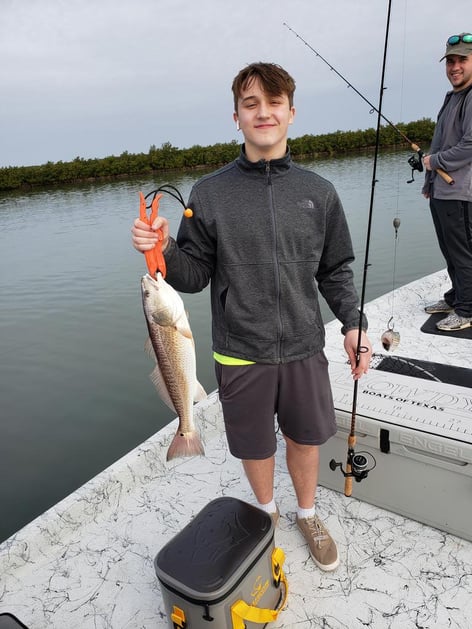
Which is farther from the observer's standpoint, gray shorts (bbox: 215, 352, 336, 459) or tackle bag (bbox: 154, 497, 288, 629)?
gray shorts (bbox: 215, 352, 336, 459)

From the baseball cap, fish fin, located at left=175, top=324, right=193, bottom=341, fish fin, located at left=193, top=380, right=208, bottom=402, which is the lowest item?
fish fin, located at left=193, top=380, right=208, bottom=402

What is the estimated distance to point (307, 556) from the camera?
228cm

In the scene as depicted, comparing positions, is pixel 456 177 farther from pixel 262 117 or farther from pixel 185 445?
pixel 185 445

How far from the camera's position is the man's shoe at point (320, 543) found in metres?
2.17

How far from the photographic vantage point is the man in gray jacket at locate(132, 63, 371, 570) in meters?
1.78

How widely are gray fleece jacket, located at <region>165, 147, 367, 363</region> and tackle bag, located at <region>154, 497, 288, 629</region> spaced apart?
2.19ft

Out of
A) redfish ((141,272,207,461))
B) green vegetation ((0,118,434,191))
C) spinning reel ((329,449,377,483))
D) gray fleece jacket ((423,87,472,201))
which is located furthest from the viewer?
green vegetation ((0,118,434,191))

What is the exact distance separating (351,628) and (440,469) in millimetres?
774

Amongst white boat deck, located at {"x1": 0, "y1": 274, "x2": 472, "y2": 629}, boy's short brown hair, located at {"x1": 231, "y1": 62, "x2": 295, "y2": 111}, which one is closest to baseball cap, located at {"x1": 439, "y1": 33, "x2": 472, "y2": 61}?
boy's short brown hair, located at {"x1": 231, "y1": 62, "x2": 295, "y2": 111}

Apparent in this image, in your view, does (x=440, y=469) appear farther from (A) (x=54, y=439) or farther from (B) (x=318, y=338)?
(A) (x=54, y=439)

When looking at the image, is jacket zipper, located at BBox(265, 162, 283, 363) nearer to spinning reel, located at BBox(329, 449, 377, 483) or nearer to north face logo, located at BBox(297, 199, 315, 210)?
north face logo, located at BBox(297, 199, 315, 210)

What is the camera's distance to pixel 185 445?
1.82 meters

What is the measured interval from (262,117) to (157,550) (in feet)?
6.98

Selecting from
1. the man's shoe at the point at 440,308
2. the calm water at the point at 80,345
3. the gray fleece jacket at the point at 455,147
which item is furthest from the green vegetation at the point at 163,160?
the gray fleece jacket at the point at 455,147
